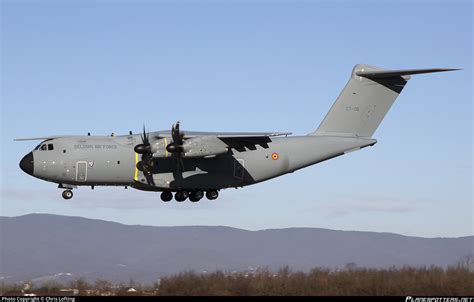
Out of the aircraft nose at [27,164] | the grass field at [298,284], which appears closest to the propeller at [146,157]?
the aircraft nose at [27,164]

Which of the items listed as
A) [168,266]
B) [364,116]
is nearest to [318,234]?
[168,266]

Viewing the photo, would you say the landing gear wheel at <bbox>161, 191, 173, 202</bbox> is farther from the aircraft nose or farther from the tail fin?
the tail fin

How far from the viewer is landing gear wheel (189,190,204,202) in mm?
39141

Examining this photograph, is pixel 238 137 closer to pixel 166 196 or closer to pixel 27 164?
pixel 166 196

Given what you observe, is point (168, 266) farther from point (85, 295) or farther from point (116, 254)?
point (85, 295)

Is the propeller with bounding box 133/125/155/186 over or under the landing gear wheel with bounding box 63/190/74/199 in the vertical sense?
over

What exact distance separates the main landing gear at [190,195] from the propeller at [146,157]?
6.38ft

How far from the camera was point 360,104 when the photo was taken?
41062mm

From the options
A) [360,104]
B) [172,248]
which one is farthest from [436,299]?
[172,248]

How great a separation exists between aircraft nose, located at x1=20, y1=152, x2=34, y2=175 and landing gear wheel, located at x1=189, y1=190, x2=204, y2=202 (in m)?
7.26

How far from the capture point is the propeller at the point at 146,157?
36.7m

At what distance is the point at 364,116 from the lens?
41.1 metres

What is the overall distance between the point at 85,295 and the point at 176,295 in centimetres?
315

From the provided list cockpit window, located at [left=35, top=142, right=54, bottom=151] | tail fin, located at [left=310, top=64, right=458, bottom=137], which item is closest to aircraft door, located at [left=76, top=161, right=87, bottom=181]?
cockpit window, located at [left=35, top=142, right=54, bottom=151]
